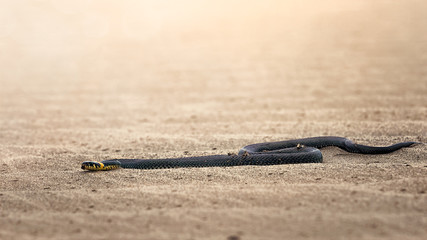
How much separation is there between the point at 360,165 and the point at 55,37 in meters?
13.5

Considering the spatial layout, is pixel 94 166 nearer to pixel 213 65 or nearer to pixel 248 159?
pixel 248 159

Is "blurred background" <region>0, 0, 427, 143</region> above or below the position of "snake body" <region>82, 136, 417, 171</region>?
above

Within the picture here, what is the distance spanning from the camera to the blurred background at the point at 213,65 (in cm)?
729

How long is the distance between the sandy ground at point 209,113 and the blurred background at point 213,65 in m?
0.06

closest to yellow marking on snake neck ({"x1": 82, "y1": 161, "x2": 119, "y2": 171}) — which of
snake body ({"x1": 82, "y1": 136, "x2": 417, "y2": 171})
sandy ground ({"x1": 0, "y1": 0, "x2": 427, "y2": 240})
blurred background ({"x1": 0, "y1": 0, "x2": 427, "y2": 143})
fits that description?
snake body ({"x1": 82, "y1": 136, "x2": 417, "y2": 171})

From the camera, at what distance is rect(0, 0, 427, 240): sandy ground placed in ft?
10.4

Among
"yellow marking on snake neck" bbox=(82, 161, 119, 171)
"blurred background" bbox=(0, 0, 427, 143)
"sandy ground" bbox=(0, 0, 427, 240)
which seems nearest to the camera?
"sandy ground" bbox=(0, 0, 427, 240)

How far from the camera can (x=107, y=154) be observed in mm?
5395

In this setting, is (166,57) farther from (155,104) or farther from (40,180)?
(40,180)

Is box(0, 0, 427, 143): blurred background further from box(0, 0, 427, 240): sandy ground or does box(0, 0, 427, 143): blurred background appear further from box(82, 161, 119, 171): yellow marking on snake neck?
box(82, 161, 119, 171): yellow marking on snake neck

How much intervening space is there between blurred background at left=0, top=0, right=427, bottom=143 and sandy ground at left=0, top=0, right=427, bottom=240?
0.18ft

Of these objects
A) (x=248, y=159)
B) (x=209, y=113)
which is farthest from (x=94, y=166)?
(x=209, y=113)

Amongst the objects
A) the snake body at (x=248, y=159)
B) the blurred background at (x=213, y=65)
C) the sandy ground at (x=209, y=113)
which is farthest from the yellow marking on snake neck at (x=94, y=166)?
the blurred background at (x=213, y=65)

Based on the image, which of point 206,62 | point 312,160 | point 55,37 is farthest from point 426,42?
point 55,37
